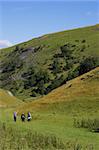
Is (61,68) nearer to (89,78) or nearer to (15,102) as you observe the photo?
(15,102)

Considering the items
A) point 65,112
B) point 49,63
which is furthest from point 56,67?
point 65,112

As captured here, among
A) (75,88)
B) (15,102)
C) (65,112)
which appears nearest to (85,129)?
(65,112)

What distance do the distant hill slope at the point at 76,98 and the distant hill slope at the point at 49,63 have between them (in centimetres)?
6485

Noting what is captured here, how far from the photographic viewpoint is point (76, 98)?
206ft

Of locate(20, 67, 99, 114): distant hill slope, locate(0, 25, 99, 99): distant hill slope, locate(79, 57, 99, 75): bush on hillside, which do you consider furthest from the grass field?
locate(0, 25, 99, 99): distant hill slope

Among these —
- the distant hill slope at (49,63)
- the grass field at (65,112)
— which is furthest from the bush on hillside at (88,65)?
the grass field at (65,112)

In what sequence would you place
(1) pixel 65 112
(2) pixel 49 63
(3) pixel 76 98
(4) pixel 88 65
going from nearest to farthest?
1. (1) pixel 65 112
2. (3) pixel 76 98
3. (4) pixel 88 65
4. (2) pixel 49 63

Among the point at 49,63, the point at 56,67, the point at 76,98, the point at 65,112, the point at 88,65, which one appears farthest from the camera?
the point at 49,63

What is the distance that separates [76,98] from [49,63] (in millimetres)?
109274

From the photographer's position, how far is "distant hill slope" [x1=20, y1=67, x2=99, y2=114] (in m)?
58.9

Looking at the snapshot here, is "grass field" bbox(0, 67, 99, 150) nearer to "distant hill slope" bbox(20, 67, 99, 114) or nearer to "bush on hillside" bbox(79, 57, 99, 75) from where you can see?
"distant hill slope" bbox(20, 67, 99, 114)

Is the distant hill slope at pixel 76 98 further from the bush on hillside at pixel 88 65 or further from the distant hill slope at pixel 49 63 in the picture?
the distant hill slope at pixel 49 63

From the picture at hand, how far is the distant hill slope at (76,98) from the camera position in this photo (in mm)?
58931

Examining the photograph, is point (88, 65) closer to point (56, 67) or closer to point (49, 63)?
point (56, 67)
